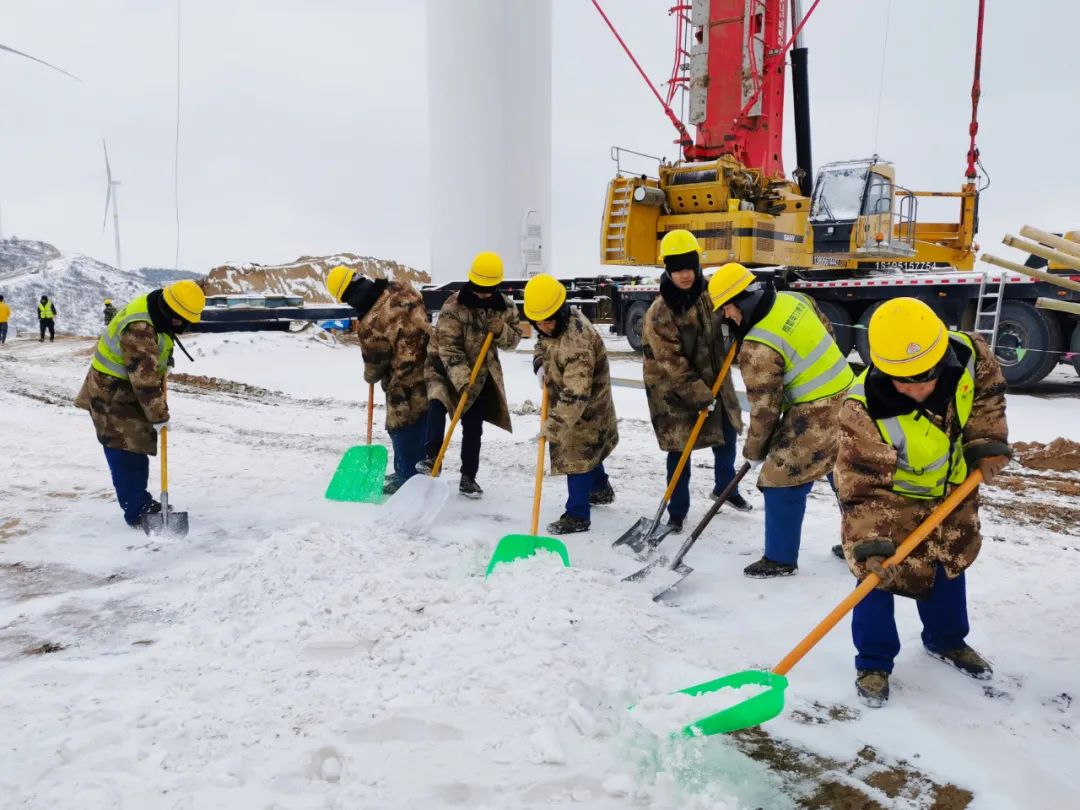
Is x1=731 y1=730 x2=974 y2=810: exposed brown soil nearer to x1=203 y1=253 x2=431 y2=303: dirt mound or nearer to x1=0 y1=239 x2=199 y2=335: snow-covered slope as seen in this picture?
x1=203 y1=253 x2=431 y2=303: dirt mound

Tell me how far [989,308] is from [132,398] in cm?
994

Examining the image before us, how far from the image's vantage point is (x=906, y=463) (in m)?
2.54

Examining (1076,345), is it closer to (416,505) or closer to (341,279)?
(416,505)

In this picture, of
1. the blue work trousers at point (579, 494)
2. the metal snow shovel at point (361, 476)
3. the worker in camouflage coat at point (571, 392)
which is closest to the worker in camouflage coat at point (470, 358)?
the metal snow shovel at point (361, 476)

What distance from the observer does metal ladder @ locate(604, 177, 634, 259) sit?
12.0 m

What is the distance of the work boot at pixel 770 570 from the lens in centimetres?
380

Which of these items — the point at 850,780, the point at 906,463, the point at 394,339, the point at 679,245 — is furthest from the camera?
the point at 394,339

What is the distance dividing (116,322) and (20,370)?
1024 cm

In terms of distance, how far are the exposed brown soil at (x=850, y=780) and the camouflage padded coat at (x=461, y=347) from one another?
3010 millimetres

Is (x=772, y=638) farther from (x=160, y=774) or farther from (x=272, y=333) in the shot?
(x=272, y=333)

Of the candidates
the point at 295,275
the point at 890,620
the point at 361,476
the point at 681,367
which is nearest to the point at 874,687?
the point at 890,620

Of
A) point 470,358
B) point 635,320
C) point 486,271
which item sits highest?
point 486,271

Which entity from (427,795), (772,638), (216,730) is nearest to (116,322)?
(216,730)

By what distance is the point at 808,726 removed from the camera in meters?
2.57
